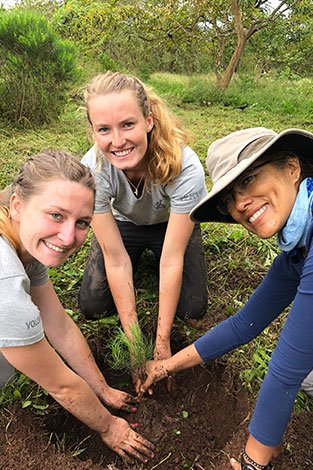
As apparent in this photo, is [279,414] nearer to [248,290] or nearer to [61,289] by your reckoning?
[248,290]

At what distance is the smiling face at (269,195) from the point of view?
4.47 feet


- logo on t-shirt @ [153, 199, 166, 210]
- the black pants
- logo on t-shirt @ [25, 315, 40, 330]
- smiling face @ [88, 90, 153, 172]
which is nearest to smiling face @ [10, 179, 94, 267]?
logo on t-shirt @ [25, 315, 40, 330]

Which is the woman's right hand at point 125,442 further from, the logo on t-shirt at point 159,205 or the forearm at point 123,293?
the logo on t-shirt at point 159,205

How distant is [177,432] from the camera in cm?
198

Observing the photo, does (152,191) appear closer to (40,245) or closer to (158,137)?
(158,137)

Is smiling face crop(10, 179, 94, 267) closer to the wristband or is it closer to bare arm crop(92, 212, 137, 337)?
bare arm crop(92, 212, 137, 337)

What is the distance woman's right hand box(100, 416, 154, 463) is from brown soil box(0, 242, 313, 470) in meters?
0.05

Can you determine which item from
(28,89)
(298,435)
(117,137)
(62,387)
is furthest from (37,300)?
(28,89)

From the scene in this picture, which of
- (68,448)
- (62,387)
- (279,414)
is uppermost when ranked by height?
(279,414)

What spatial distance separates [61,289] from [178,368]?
1083 millimetres

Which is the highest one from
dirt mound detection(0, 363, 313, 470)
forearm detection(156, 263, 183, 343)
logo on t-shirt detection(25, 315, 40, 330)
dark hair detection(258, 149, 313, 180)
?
dark hair detection(258, 149, 313, 180)

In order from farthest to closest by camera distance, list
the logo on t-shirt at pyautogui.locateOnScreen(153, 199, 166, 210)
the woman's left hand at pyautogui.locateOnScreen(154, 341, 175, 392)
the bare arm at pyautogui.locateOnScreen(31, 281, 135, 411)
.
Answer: the logo on t-shirt at pyautogui.locateOnScreen(153, 199, 166, 210) → the woman's left hand at pyautogui.locateOnScreen(154, 341, 175, 392) → the bare arm at pyautogui.locateOnScreen(31, 281, 135, 411)

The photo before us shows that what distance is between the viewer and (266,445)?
1.37 m

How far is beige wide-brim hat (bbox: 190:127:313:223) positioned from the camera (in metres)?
1.29
